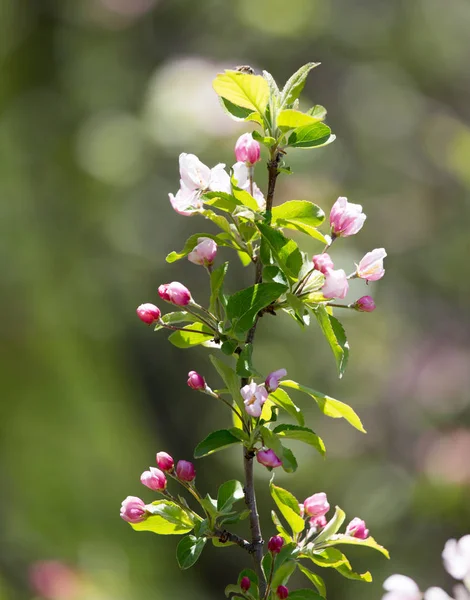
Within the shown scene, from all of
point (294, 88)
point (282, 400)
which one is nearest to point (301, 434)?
point (282, 400)

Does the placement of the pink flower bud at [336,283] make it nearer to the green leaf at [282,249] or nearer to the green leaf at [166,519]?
the green leaf at [282,249]

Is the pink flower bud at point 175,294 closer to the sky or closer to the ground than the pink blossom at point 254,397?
closer to the sky

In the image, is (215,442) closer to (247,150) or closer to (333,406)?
(333,406)

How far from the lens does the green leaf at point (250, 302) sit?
58 centimetres

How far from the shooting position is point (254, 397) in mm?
569

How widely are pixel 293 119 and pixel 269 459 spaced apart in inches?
9.1

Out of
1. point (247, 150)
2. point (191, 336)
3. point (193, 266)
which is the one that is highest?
point (247, 150)

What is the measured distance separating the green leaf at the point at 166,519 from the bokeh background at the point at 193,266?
72.6 inches

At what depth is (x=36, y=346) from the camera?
3.90m

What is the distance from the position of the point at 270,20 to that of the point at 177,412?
1.45 m

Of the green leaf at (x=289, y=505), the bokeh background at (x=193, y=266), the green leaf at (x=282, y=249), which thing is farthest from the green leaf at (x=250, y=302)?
the bokeh background at (x=193, y=266)

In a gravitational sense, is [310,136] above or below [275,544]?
above

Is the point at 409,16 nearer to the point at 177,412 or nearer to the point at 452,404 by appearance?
the point at 452,404

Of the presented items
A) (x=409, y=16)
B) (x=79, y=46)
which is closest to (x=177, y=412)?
(x=79, y=46)
